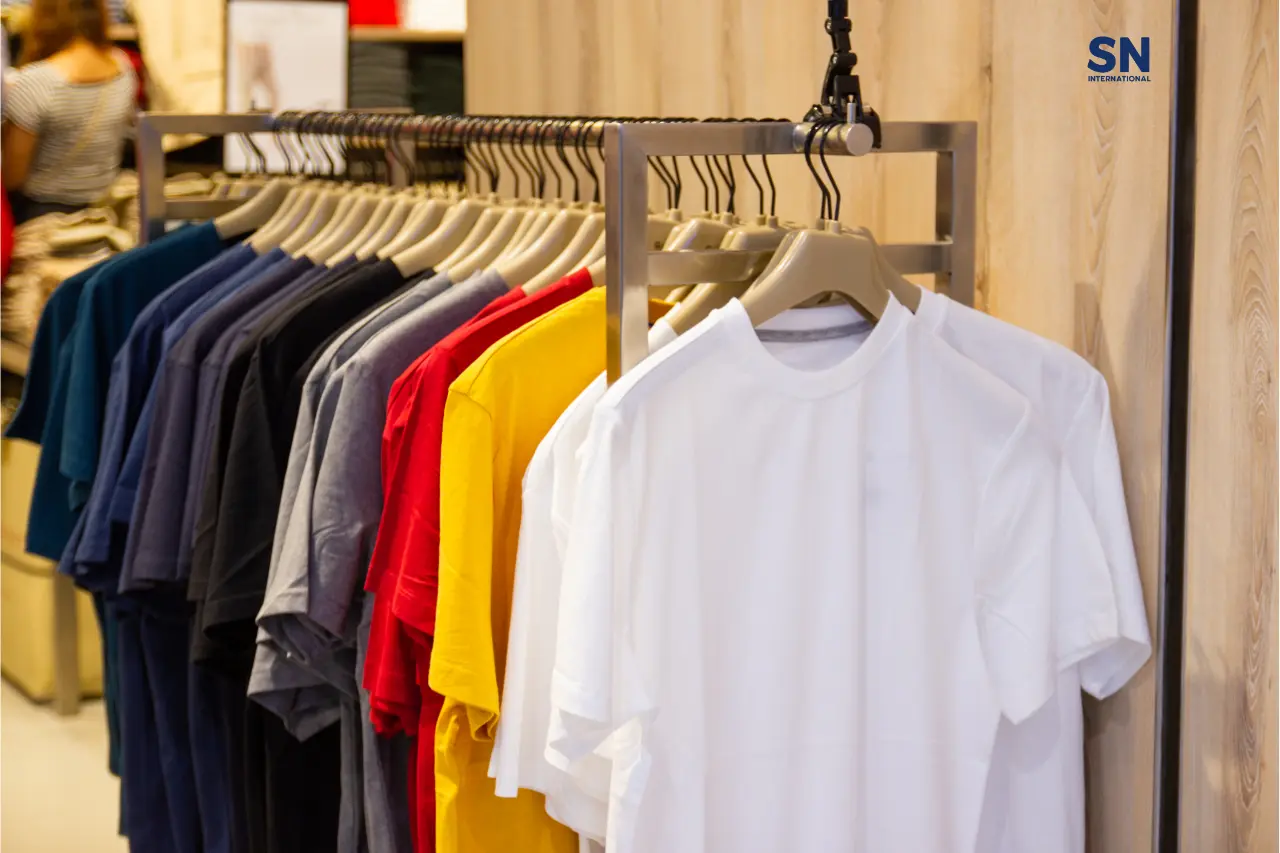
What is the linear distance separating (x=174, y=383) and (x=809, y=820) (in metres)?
1.08

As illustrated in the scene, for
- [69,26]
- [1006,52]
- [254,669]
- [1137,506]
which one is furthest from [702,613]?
[69,26]

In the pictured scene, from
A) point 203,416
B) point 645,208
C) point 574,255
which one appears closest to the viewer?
point 645,208

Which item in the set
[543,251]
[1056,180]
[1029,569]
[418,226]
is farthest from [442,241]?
[1029,569]

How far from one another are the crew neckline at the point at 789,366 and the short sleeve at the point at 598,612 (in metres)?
0.14

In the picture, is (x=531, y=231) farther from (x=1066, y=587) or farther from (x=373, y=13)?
(x=373, y=13)

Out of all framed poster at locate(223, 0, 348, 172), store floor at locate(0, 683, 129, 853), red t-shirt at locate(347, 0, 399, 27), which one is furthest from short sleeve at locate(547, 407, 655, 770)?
red t-shirt at locate(347, 0, 399, 27)

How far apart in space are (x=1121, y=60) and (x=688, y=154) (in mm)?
511

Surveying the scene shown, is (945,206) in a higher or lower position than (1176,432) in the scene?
higher

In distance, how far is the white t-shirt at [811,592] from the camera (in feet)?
4.13

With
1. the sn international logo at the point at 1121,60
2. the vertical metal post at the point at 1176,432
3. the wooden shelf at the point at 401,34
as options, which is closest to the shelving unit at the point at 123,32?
the wooden shelf at the point at 401,34

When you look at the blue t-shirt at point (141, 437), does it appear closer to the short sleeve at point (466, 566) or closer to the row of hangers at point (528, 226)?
the row of hangers at point (528, 226)

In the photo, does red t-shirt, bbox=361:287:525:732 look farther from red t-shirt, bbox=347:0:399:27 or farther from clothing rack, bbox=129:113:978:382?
red t-shirt, bbox=347:0:399:27

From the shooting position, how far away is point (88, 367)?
214 cm

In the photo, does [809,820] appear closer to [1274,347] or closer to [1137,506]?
[1137,506]
